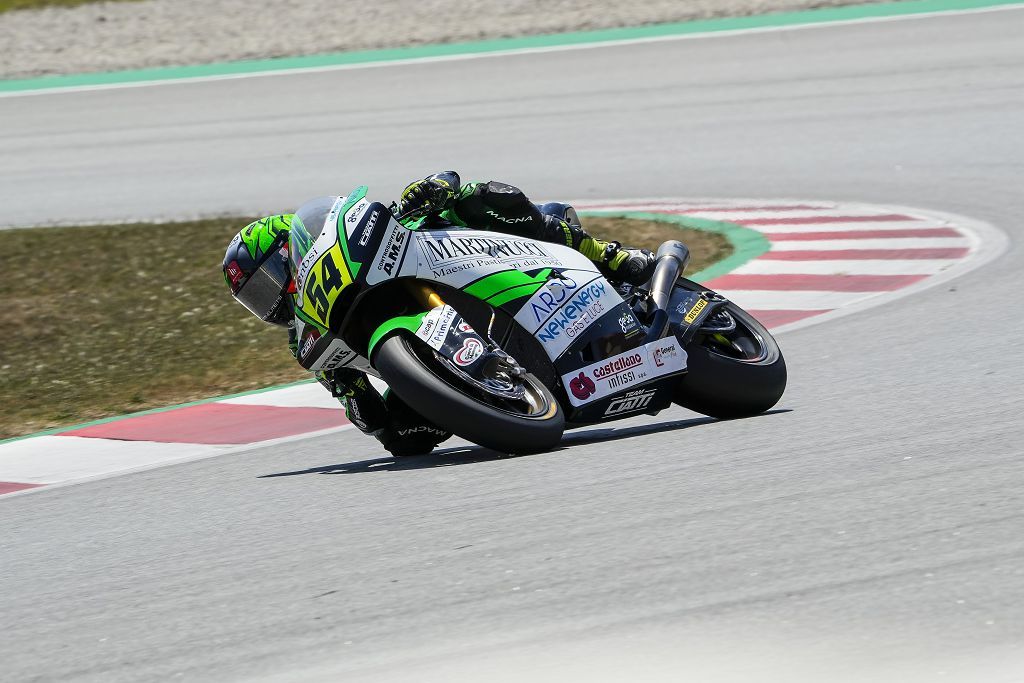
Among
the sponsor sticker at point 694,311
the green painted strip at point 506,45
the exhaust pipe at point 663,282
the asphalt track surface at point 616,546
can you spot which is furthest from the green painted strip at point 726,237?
the green painted strip at point 506,45

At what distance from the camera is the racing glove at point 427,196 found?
5848 mm

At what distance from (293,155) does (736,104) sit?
4.44 m

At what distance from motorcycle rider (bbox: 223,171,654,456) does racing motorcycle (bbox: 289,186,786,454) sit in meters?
0.11

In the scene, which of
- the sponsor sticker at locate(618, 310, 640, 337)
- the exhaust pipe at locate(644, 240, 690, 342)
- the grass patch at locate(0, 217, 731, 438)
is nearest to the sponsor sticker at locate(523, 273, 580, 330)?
the sponsor sticker at locate(618, 310, 640, 337)

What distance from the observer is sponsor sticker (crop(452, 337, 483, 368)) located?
539cm

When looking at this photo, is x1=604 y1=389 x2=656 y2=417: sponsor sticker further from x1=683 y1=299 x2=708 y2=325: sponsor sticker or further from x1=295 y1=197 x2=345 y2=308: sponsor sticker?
x1=295 y1=197 x2=345 y2=308: sponsor sticker

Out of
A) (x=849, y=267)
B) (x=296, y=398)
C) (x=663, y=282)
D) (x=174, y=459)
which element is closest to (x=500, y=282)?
(x=663, y=282)

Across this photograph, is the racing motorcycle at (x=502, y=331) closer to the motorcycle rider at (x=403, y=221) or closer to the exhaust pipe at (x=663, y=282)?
the exhaust pipe at (x=663, y=282)

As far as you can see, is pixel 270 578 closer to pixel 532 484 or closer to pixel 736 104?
pixel 532 484

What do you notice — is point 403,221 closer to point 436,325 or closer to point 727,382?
point 436,325

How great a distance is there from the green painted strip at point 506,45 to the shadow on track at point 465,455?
12164mm

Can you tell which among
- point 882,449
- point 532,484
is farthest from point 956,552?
point 532,484

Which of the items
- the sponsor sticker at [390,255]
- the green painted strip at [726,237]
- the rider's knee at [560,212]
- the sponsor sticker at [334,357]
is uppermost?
the sponsor sticker at [390,255]

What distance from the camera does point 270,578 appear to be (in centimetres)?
430
